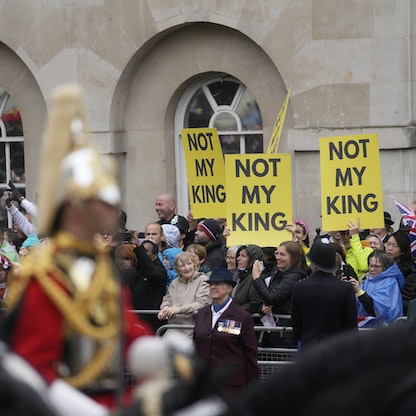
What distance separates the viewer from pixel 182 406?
12.7 ft

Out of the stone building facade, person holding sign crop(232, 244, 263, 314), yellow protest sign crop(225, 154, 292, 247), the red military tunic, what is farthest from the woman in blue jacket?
the red military tunic

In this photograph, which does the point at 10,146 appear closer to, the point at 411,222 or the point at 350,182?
the point at 350,182

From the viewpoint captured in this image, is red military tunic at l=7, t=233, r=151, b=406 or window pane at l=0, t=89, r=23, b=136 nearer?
red military tunic at l=7, t=233, r=151, b=406

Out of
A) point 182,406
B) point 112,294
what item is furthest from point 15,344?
point 182,406

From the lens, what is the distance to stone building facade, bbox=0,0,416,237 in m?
15.8

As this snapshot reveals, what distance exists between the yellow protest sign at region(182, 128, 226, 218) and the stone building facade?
5.66 feet

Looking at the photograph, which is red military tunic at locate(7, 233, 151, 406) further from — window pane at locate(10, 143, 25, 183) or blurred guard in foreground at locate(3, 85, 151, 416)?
window pane at locate(10, 143, 25, 183)

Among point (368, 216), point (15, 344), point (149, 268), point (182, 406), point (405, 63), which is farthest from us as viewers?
point (405, 63)

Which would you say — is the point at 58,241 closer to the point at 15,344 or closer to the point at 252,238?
the point at 15,344

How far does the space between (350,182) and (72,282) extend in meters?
8.74

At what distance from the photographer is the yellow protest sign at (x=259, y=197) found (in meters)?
12.6

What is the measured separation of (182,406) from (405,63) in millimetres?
12356

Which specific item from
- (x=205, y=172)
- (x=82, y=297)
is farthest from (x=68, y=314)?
(x=205, y=172)

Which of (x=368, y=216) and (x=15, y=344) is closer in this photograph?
(x=15, y=344)
